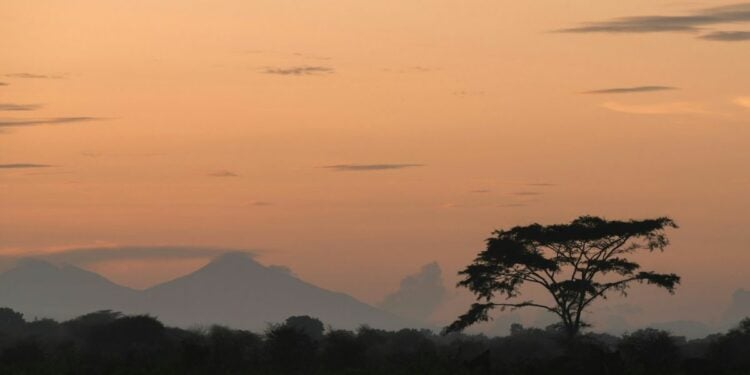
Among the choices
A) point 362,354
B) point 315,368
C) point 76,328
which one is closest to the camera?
point 315,368

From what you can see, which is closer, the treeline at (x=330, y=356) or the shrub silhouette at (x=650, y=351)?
the treeline at (x=330, y=356)

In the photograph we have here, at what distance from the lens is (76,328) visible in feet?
535

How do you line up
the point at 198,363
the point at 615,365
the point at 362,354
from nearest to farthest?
1. the point at 615,365
2. the point at 198,363
3. the point at 362,354

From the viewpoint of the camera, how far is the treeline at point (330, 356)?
9088cm

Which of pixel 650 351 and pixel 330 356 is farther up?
pixel 650 351

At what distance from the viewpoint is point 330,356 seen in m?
108

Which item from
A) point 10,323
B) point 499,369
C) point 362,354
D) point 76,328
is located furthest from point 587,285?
point 10,323

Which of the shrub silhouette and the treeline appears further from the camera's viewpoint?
the shrub silhouette

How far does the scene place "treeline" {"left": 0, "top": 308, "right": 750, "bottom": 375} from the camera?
90.9m

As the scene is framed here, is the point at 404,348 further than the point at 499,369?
Yes

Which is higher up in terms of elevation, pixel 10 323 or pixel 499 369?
pixel 10 323

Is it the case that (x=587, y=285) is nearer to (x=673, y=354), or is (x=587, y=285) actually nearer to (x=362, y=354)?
(x=673, y=354)

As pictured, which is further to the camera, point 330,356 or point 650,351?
point 650,351

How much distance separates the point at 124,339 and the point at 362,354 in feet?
102
